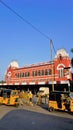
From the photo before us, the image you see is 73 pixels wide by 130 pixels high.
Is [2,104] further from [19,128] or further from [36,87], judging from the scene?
[36,87]

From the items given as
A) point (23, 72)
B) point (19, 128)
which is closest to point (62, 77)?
point (23, 72)

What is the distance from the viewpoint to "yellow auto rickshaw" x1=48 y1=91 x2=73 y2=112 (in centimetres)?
2099

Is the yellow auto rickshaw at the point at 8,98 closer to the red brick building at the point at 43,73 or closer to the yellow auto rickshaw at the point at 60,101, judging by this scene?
the yellow auto rickshaw at the point at 60,101

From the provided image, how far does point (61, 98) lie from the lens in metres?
22.3

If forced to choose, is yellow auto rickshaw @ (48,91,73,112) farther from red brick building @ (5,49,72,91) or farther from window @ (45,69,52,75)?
window @ (45,69,52,75)

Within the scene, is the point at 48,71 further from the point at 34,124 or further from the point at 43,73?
→ the point at 34,124

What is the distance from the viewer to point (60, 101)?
73.4 feet

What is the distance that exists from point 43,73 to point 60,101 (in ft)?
112

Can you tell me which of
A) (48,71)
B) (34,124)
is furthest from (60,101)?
(48,71)

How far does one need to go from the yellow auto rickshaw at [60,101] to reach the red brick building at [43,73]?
22.2m

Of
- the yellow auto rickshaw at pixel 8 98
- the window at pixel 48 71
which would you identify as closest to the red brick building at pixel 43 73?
the window at pixel 48 71

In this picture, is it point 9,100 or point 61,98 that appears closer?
point 61,98

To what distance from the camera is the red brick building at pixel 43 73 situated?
5150 cm

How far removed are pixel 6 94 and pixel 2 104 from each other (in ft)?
5.25
